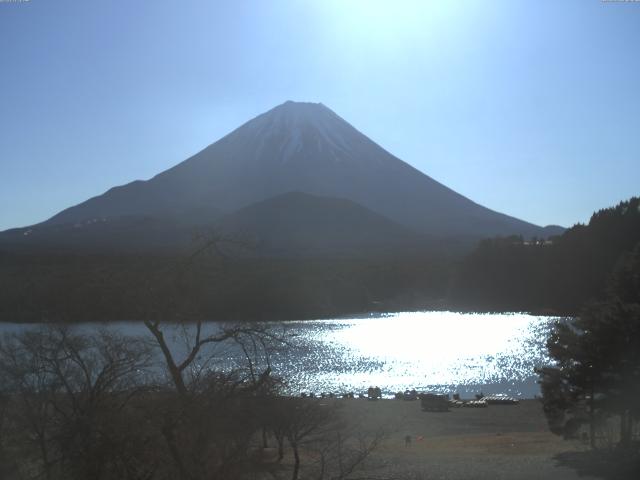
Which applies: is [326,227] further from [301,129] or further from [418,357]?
[418,357]

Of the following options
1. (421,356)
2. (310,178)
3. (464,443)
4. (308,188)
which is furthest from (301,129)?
(464,443)

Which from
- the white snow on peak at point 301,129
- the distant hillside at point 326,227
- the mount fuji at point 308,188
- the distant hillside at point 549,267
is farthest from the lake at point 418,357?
the white snow on peak at point 301,129

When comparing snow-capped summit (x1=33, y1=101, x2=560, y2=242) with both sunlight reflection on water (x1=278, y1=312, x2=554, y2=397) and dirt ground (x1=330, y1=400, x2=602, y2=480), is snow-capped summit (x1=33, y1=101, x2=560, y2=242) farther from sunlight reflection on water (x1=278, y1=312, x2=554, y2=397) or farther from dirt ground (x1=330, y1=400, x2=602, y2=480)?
dirt ground (x1=330, y1=400, x2=602, y2=480)

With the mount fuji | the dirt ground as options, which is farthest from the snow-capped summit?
the dirt ground

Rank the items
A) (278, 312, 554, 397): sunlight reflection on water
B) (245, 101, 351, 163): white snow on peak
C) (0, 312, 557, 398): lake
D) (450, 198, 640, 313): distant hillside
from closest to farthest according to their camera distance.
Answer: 1. (0, 312, 557, 398): lake
2. (278, 312, 554, 397): sunlight reflection on water
3. (450, 198, 640, 313): distant hillside
4. (245, 101, 351, 163): white snow on peak

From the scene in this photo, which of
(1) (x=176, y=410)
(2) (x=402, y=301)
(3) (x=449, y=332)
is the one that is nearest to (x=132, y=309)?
(1) (x=176, y=410)

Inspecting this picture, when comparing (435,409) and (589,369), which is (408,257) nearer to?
(435,409)
